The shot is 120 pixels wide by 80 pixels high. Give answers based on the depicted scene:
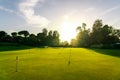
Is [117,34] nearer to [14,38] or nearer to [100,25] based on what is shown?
[100,25]

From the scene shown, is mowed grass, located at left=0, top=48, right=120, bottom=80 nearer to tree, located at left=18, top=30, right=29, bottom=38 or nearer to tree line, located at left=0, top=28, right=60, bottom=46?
tree line, located at left=0, top=28, right=60, bottom=46

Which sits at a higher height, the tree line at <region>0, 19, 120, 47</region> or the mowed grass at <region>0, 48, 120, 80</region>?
the tree line at <region>0, 19, 120, 47</region>

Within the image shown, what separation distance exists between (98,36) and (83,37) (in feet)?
44.1

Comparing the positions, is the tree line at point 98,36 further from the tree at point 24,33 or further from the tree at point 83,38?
the tree at point 24,33

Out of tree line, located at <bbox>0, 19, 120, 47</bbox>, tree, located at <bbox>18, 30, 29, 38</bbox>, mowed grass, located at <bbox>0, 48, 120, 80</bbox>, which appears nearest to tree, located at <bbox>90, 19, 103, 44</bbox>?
tree line, located at <bbox>0, 19, 120, 47</bbox>

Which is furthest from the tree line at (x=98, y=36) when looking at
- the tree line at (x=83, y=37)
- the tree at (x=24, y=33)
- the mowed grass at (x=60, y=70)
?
the mowed grass at (x=60, y=70)

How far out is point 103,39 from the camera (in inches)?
5802

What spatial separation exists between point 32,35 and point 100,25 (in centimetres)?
5841

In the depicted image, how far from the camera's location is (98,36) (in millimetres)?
148000

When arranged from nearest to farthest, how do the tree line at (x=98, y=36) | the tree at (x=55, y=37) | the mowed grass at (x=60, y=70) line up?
the mowed grass at (x=60, y=70), the tree line at (x=98, y=36), the tree at (x=55, y=37)

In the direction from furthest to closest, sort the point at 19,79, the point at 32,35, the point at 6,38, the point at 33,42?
the point at 32,35 < the point at 6,38 < the point at 33,42 < the point at 19,79

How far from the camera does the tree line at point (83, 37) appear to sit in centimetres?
14675

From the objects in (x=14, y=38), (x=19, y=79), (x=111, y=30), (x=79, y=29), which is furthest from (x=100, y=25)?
(x=19, y=79)

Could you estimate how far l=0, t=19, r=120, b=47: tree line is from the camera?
146750mm
